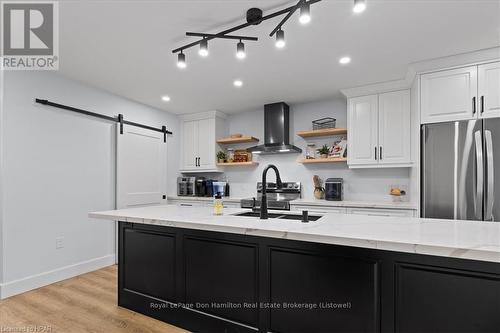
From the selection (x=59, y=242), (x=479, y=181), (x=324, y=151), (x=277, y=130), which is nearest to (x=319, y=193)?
(x=324, y=151)

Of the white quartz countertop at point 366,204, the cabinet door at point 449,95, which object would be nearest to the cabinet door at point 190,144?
the white quartz countertop at point 366,204

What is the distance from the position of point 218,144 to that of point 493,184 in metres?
3.85

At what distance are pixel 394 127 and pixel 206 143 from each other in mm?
3069

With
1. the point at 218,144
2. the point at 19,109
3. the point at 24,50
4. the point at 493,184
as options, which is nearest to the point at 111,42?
the point at 24,50

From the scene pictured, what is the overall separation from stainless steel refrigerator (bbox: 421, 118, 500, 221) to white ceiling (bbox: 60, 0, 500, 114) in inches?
30.9

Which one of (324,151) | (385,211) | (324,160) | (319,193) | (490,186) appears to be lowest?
(385,211)

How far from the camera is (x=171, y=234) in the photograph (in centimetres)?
221

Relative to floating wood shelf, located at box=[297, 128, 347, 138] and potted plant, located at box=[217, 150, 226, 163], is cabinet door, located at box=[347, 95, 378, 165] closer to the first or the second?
floating wood shelf, located at box=[297, 128, 347, 138]

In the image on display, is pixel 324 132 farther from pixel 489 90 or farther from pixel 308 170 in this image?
pixel 489 90

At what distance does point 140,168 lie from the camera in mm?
4305

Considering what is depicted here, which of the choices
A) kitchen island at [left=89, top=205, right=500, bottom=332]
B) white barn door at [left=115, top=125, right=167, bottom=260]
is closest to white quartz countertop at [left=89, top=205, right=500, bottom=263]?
kitchen island at [left=89, top=205, right=500, bottom=332]

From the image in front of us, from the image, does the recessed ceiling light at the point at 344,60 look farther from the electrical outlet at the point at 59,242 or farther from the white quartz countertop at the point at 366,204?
the electrical outlet at the point at 59,242

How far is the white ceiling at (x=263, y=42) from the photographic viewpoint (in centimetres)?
201

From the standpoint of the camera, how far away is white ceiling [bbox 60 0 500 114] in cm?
201
